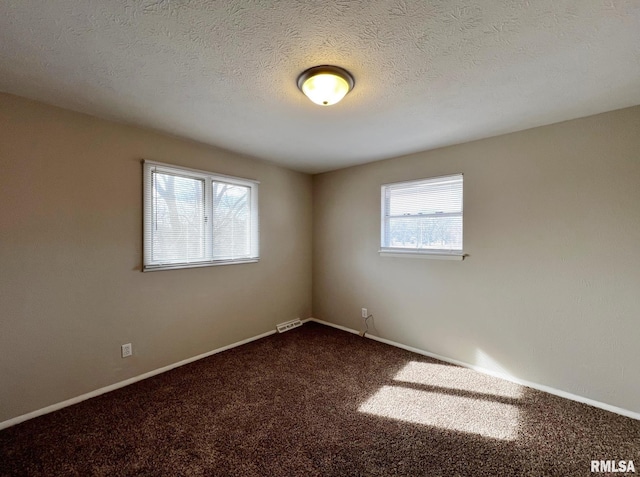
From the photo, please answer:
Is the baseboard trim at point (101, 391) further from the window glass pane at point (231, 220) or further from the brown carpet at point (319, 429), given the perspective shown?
the window glass pane at point (231, 220)

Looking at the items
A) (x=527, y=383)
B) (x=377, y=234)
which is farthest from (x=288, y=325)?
(x=527, y=383)

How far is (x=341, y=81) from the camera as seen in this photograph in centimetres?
168

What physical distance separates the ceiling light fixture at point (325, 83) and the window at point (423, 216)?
1.80 m

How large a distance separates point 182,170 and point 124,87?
1.04m

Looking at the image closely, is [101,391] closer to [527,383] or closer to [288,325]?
[288,325]

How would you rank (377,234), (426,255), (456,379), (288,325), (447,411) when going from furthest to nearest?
(288,325) < (377,234) < (426,255) < (456,379) < (447,411)

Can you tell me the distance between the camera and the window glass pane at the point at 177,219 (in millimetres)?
2674

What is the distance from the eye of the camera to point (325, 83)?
1.66m

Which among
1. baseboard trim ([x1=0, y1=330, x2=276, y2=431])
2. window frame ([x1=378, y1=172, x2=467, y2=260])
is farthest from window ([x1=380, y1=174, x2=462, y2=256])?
baseboard trim ([x1=0, y1=330, x2=276, y2=431])

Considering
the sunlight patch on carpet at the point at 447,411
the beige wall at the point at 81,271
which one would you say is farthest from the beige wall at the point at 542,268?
the beige wall at the point at 81,271

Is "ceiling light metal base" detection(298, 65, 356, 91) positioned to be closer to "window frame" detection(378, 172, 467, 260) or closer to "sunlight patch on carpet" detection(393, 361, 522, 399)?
"window frame" detection(378, 172, 467, 260)

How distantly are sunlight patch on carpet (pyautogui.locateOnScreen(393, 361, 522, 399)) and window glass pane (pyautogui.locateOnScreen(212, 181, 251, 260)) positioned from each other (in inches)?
90.5

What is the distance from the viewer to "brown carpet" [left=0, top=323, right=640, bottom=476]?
1.60m

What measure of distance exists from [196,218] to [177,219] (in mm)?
204
